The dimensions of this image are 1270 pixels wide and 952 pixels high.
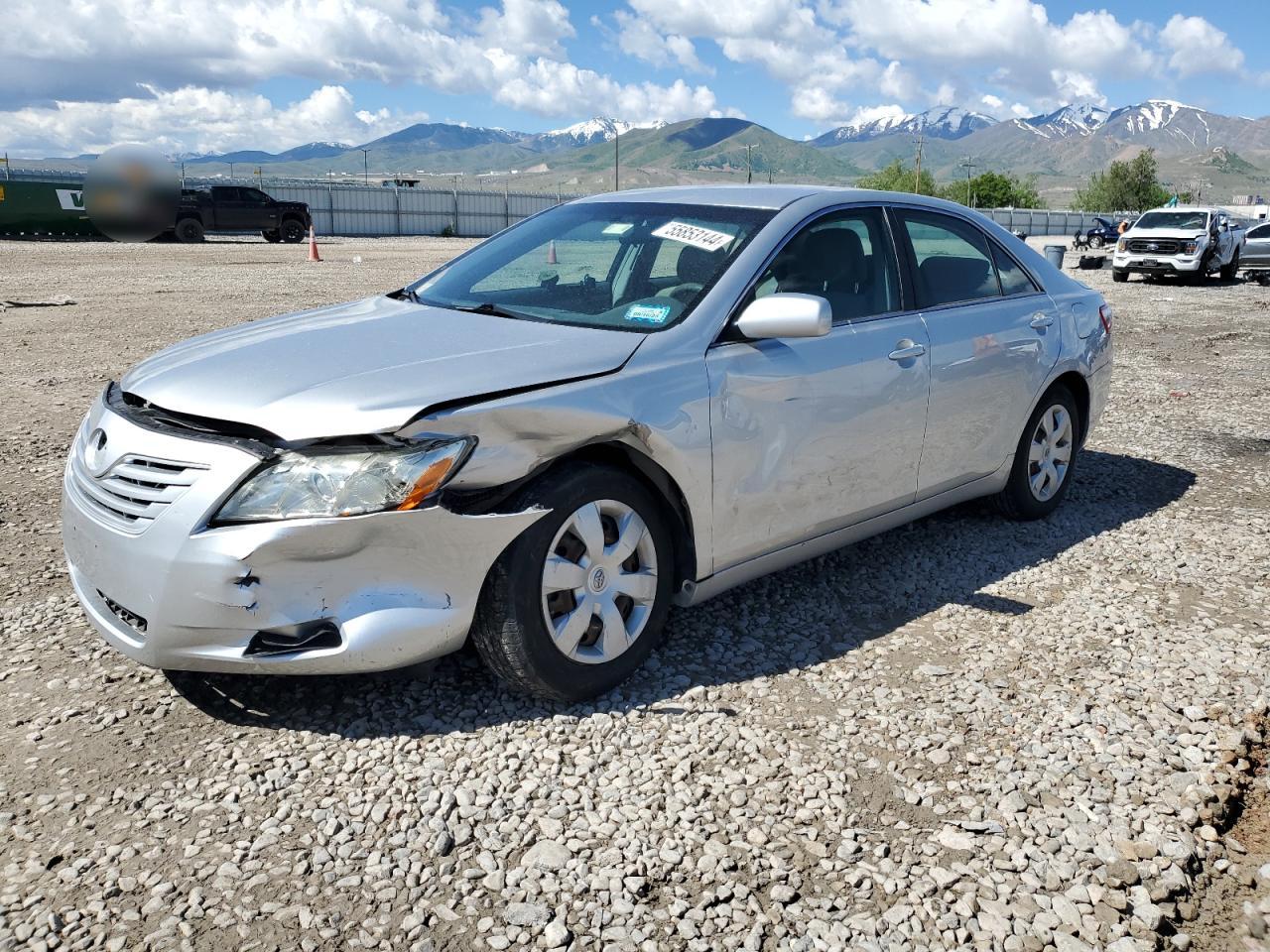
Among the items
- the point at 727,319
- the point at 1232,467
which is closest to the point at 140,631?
the point at 727,319

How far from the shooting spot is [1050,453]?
18.2 feet

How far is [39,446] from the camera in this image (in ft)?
22.0

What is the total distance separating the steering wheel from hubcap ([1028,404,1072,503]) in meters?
2.37

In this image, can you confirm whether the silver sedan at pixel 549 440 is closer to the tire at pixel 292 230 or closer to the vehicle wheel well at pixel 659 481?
the vehicle wheel well at pixel 659 481

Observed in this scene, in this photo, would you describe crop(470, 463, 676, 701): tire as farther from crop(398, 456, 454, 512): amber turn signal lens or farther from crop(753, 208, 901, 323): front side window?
crop(753, 208, 901, 323): front side window

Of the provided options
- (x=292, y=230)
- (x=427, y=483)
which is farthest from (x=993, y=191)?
(x=427, y=483)

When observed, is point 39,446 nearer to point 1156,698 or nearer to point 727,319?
point 727,319

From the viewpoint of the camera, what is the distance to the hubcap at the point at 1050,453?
543 centimetres

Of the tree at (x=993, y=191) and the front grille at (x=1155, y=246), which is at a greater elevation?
the tree at (x=993, y=191)

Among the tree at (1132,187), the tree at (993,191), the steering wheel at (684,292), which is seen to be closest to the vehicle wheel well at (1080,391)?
the steering wheel at (684,292)

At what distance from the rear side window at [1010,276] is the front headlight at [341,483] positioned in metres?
3.28

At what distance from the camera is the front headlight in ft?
9.52

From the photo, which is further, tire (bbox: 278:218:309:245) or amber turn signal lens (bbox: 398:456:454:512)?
tire (bbox: 278:218:309:245)

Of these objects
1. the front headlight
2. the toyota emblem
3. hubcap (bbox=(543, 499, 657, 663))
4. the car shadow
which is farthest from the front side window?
the toyota emblem
